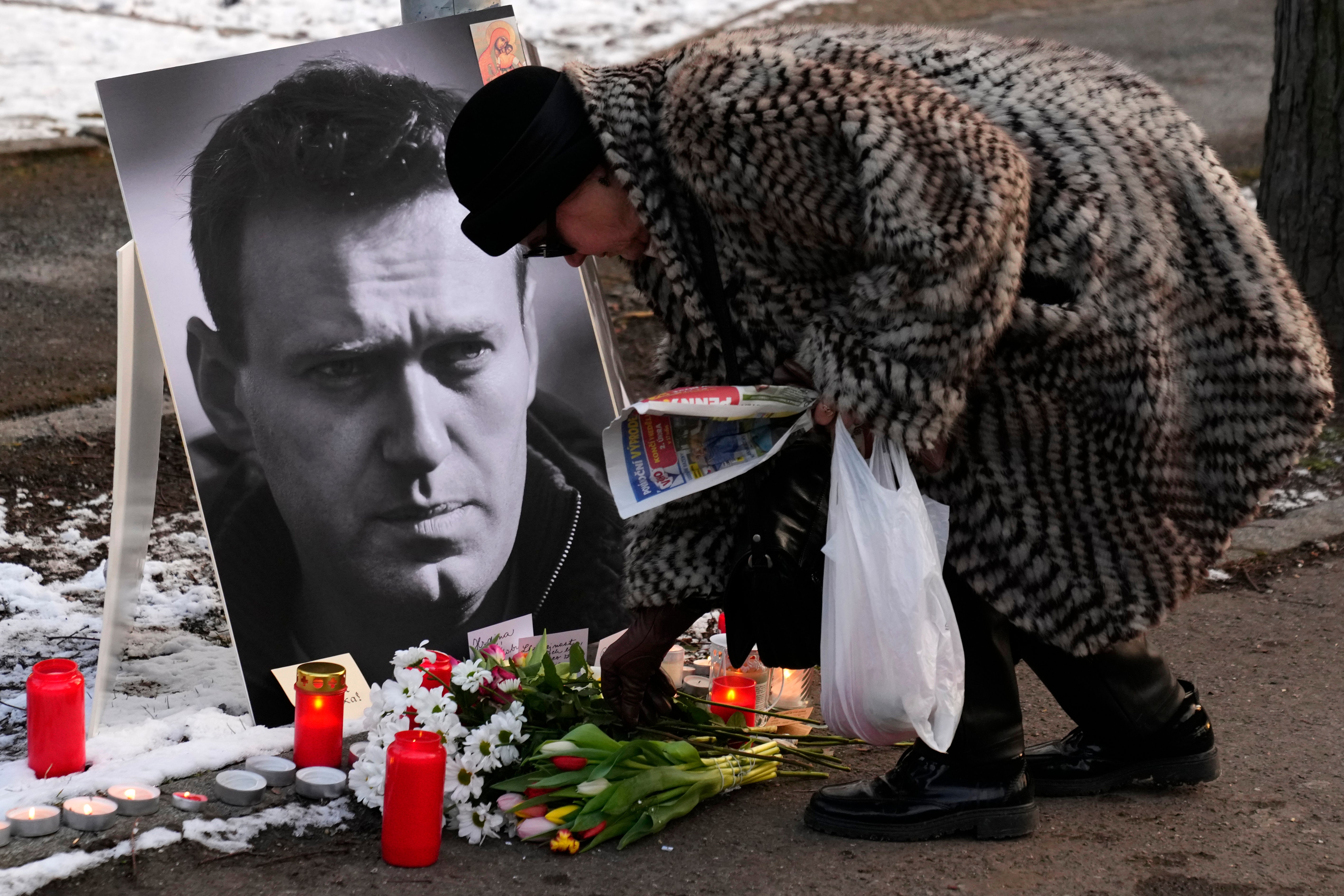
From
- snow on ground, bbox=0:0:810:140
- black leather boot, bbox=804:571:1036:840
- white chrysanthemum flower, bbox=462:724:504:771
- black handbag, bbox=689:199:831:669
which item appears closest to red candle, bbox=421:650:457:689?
white chrysanthemum flower, bbox=462:724:504:771

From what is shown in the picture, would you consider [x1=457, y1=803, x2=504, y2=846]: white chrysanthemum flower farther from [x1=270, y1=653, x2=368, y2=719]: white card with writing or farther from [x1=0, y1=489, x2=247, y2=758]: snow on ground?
[x1=0, y1=489, x2=247, y2=758]: snow on ground

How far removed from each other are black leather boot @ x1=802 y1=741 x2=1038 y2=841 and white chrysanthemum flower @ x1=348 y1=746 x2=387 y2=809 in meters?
0.74

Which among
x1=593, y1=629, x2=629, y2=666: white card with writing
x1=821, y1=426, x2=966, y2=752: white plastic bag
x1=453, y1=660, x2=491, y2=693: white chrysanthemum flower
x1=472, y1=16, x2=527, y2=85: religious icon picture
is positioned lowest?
x1=593, y1=629, x2=629, y2=666: white card with writing

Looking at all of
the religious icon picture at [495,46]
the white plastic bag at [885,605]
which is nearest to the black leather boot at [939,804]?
the white plastic bag at [885,605]

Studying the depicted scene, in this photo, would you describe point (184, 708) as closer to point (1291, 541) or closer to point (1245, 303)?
point (1245, 303)

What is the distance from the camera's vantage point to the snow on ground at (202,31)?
7.47m

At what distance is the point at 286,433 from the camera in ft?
8.88

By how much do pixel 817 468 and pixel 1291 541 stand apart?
2.08m

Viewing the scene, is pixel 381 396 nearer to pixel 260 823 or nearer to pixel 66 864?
pixel 260 823

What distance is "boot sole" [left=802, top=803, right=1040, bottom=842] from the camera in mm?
2303

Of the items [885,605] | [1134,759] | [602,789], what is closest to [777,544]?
[885,605]

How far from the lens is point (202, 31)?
8578 millimetres

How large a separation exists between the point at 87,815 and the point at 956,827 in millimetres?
1421

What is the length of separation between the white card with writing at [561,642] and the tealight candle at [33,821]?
0.95 metres
